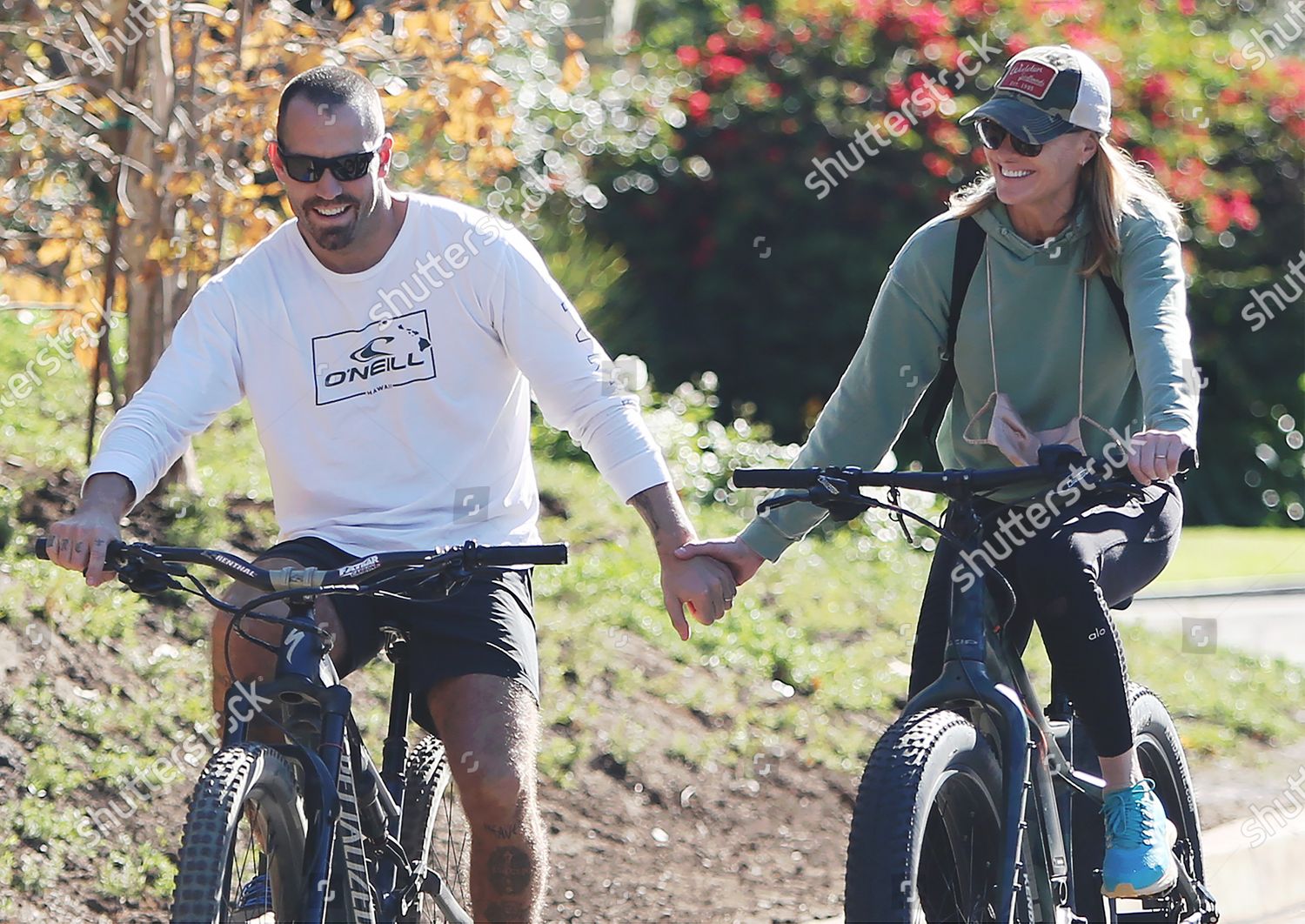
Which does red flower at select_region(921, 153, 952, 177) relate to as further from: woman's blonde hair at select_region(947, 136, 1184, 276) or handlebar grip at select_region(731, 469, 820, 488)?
handlebar grip at select_region(731, 469, 820, 488)

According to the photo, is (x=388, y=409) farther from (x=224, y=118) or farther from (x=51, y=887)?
(x=224, y=118)

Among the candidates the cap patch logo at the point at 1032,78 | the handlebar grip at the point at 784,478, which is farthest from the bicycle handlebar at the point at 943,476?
the cap patch logo at the point at 1032,78

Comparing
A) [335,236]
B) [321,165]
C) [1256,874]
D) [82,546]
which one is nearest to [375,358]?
[335,236]

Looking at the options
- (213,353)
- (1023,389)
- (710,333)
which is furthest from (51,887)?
(710,333)

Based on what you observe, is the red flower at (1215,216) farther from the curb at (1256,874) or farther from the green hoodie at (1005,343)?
the green hoodie at (1005,343)

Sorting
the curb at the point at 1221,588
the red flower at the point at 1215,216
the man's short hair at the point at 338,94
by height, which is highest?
the red flower at the point at 1215,216

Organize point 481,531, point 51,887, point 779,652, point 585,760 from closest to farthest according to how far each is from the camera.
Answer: point 481,531 < point 51,887 < point 585,760 < point 779,652

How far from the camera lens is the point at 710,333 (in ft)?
39.0

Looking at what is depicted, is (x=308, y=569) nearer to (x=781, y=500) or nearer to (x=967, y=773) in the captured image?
(x=781, y=500)

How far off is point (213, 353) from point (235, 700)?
888 mm

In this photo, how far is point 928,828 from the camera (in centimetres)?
336

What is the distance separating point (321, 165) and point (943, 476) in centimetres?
138

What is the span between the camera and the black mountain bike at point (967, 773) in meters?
3.09

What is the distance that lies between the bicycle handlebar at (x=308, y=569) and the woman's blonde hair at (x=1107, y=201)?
1.30 m
